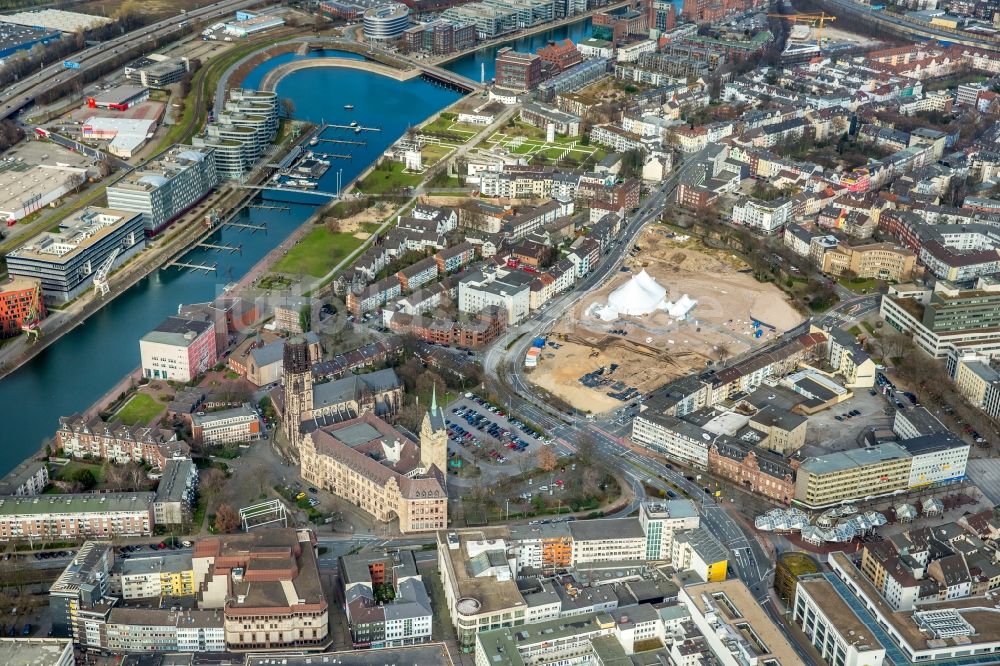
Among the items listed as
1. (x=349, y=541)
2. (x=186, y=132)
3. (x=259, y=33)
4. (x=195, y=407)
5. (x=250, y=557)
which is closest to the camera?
(x=250, y=557)

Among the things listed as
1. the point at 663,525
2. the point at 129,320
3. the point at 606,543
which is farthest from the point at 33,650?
the point at 129,320

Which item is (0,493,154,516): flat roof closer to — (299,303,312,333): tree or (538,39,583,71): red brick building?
(299,303,312,333): tree

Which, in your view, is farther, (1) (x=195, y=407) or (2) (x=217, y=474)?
(1) (x=195, y=407)

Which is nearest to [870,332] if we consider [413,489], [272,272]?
[413,489]

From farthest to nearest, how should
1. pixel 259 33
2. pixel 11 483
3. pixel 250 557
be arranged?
pixel 259 33
pixel 11 483
pixel 250 557

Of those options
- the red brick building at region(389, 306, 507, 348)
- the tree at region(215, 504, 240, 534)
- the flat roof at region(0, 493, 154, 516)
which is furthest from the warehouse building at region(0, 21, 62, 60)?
the tree at region(215, 504, 240, 534)

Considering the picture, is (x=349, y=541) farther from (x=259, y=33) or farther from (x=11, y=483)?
(x=259, y=33)

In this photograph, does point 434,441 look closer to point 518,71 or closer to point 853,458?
point 853,458

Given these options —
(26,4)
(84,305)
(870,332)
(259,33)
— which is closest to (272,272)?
(84,305)
